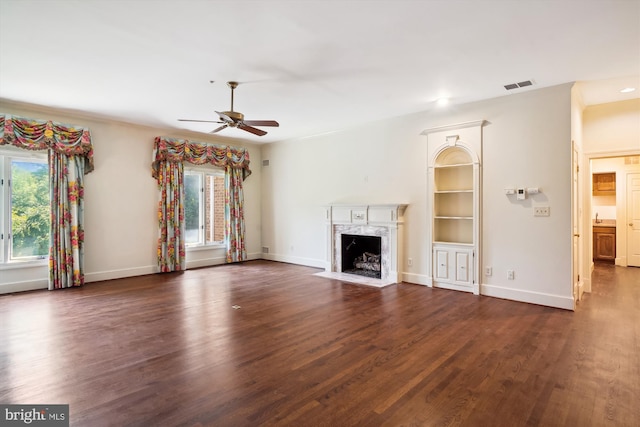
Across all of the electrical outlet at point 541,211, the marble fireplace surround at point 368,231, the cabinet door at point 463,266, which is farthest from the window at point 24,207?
the electrical outlet at point 541,211

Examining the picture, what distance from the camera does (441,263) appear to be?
5457 millimetres

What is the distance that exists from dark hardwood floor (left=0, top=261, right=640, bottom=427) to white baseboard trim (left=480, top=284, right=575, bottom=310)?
0.15 metres

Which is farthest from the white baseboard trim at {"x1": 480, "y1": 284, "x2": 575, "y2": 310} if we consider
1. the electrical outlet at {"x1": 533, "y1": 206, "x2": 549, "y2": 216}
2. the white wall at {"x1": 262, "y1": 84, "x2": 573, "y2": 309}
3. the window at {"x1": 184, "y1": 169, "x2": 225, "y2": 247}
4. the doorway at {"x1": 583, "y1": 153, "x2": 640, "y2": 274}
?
the window at {"x1": 184, "y1": 169, "x2": 225, "y2": 247}

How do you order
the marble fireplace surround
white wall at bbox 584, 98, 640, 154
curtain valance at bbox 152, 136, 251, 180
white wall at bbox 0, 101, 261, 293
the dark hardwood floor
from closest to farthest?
the dark hardwood floor → white wall at bbox 584, 98, 640, 154 → white wall at bbox 0, 101, 261, 293 → the marble fireplace surround → curtain valance at bbox 152, 136, 251, 180

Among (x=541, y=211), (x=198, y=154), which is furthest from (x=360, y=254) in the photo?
(x=198, y=154)

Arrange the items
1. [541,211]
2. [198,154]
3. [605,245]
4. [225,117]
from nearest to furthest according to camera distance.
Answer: [225,117] → [541,211] → [198,154] → [605,245]

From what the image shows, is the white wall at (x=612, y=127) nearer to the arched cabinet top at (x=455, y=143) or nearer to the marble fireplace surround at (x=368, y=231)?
the arched cabinet top at (x=455, y=143)

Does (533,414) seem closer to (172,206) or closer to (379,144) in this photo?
(379,144)

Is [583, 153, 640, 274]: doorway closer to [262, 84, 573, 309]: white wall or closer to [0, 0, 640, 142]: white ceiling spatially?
[0, 0, 640, 142]: white ceiling

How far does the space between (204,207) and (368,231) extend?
12.3 ft

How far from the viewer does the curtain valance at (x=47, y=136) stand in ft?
16.5

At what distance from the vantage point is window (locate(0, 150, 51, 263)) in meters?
5.30

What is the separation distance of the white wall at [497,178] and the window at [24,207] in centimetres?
481

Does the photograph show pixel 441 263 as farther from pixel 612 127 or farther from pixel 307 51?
pixel 307 51
